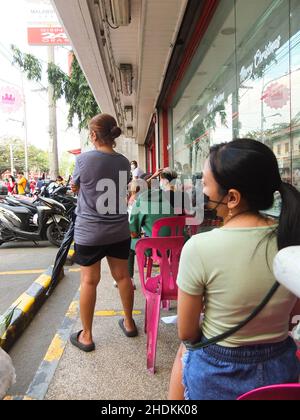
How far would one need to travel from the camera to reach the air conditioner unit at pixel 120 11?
360 cm

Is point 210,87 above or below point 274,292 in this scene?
above

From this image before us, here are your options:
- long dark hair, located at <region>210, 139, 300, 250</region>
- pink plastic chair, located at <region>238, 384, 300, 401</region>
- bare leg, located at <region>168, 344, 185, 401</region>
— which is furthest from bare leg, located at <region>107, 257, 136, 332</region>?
pink plastic chair, located at <region>238, 384, 300, 401</region>

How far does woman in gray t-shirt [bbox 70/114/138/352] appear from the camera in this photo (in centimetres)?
231

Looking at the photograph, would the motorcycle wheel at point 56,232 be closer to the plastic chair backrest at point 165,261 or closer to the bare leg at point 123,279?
the bare leg at point 123,279

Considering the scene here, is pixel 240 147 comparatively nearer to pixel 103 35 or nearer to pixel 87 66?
pixel 103 35

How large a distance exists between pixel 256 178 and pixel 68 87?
11.5 meters

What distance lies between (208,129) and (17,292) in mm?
3151

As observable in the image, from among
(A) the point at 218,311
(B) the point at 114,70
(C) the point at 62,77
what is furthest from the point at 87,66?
(C) the point at 62,77

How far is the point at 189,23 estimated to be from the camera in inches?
165

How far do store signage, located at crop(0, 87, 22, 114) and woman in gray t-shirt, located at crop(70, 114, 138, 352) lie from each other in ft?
52.6

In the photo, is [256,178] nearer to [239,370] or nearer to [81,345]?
[239,370]

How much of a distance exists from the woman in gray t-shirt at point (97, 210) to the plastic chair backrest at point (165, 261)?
166 mm

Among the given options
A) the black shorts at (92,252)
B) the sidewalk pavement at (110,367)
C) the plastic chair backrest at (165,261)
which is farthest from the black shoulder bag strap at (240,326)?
the black shorts at (92,252)
